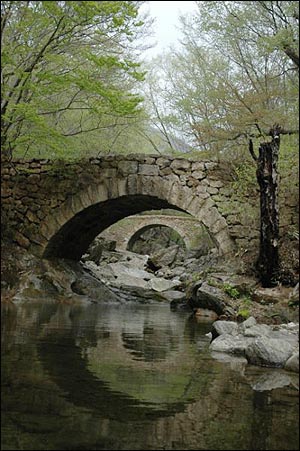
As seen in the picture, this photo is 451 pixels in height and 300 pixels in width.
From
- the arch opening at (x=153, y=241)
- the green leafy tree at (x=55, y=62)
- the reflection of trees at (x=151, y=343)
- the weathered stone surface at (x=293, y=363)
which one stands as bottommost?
the reflection of trees at (x=151, y=343)

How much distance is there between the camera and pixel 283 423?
3.00 m

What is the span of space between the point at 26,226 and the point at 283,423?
9.70 metres

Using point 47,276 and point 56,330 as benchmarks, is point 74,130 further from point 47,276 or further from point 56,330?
point 56,330

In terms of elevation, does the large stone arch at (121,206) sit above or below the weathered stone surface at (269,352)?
above

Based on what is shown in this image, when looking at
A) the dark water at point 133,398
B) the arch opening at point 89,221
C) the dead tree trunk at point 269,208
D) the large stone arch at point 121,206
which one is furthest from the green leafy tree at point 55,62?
the dark water at point 133,398

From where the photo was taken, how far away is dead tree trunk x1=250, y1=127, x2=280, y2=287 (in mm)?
9070

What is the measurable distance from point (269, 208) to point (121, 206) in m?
4.22

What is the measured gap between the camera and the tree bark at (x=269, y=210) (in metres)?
9.07

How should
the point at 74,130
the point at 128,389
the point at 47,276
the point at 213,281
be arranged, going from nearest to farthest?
the point at 128,389 < the point at 213,281 < the point at 47,276 < the point at 74,130

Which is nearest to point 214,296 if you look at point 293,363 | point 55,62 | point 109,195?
point 109,195

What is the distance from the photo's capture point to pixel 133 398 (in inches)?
Answer: 135

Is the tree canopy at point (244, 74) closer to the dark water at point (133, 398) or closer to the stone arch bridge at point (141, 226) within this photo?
the dark water at point (133, 398)

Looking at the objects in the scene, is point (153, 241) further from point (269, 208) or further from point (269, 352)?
point (269, 352)

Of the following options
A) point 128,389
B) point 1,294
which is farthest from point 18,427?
point 1,294
